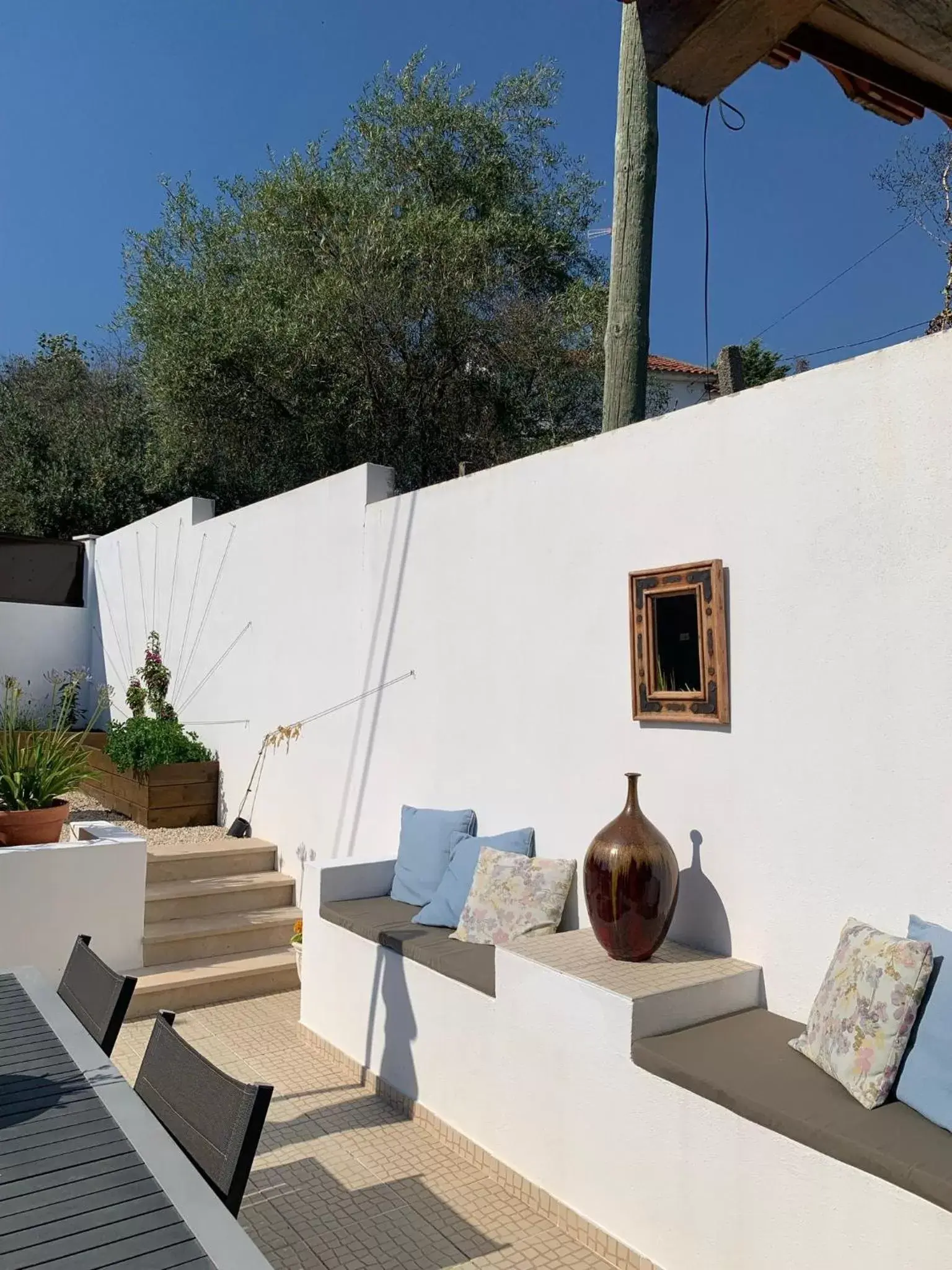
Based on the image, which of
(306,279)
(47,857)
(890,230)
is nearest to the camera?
(47,857)

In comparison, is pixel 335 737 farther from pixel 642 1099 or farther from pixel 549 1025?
pixel 642 1099

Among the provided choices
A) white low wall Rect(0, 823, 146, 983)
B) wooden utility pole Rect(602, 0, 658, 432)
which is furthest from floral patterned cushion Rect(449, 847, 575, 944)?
wooden utility pole Rect(602, 0, 658, 432)

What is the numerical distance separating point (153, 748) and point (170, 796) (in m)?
0.47

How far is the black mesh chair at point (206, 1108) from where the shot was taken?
5.79 ft

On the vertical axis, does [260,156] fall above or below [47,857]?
above

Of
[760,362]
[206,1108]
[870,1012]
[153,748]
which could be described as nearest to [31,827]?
[153,748]

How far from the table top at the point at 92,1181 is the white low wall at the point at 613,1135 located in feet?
4.92

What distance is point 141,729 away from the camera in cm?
782

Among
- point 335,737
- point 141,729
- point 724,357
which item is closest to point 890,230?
point 724,357

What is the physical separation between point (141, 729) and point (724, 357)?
226 inches

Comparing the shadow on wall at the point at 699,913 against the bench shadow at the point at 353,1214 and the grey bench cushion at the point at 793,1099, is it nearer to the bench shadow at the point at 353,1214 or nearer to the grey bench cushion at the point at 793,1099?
the grey bench cushion at the point at 793,1099

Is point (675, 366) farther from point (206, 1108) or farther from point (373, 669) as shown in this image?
point (206, 1108)

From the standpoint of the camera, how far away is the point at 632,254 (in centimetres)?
531

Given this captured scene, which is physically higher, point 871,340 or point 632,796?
point 871,340
